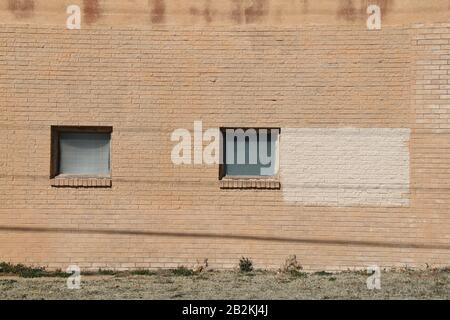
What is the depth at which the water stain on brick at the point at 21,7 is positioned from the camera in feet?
35.1

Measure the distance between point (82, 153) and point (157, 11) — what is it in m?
2.45

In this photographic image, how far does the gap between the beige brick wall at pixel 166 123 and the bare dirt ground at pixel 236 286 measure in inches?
17.3

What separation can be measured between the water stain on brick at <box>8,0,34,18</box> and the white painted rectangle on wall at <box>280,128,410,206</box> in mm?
4220

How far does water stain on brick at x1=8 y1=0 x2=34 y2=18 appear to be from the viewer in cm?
1070

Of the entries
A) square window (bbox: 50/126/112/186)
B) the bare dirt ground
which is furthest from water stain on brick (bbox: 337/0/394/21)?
square window (bbox: 50/126/112/186)

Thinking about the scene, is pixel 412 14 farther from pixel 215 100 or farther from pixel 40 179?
pixel 40 179

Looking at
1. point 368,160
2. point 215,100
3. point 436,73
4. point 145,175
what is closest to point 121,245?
point 145,175

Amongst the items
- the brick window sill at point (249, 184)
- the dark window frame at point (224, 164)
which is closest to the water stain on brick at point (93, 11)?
the dark window frame at point (224, 164)

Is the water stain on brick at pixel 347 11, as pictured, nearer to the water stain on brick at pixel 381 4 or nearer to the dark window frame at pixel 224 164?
the water stain on brick at pixel 381 4

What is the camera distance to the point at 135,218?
1072 cm

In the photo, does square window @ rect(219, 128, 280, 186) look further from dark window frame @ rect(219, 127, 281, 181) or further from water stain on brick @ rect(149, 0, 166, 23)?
water stain on brick @ rect(149, 0, 166, 23)

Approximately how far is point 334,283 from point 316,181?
5.36 ft

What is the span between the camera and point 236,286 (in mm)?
9617

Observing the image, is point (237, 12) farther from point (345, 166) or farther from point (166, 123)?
point (345, 166)
